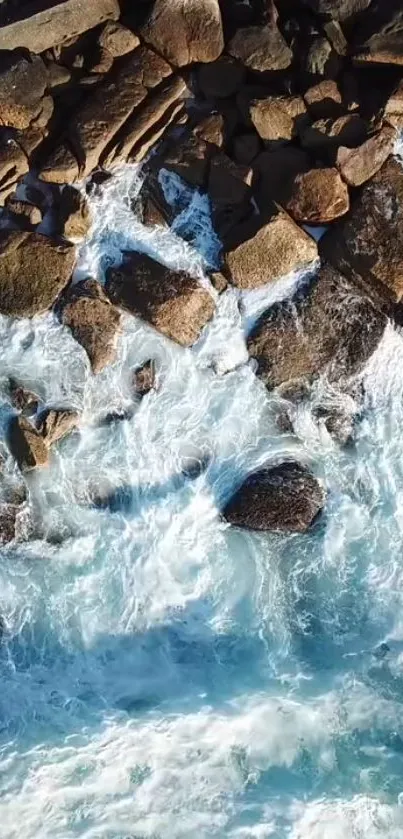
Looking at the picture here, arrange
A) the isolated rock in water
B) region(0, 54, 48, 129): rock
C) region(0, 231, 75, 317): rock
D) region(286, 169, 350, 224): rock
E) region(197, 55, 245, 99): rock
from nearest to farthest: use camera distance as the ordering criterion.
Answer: region(286, 169, 350, 224): rock
region(0, 54, 48, 129): rock
region(197, 55, 245, 99): rock
region(0, 231, 75, 317): rock
the isolated rock in water

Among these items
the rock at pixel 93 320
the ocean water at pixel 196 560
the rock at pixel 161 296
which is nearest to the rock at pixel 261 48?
the ocean water at pixel 196 560

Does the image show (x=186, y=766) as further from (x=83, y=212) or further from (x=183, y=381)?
(x=83, y=212)

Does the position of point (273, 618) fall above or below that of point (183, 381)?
below

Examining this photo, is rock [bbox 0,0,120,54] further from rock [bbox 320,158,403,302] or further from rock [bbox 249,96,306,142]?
rock [bbox 320,158,403,302]

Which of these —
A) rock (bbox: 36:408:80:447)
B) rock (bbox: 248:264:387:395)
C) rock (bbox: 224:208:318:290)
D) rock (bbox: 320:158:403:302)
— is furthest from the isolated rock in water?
rock (bbox: 320:158:403:302)

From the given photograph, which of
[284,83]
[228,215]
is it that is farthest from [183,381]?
[284,83]

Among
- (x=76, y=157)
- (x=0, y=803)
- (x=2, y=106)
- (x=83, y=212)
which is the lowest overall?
(x=0, y=803)
